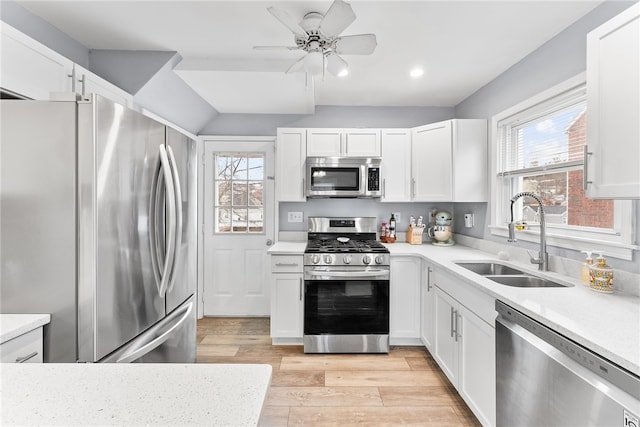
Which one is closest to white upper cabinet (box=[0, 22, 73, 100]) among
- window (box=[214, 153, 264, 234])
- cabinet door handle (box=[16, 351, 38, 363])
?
cabinet door handle (box=[16, 351, 38, 363])

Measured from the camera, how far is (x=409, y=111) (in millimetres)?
3471

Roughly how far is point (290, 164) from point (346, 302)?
146cm

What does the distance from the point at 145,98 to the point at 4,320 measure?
189 centimetres

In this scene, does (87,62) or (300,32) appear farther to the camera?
(87,62)

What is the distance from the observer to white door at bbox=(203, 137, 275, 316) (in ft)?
11.4

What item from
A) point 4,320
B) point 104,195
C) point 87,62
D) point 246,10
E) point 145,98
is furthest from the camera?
point 145,98

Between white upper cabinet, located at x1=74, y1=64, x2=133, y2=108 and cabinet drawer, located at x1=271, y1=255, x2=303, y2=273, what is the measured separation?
1703 mm

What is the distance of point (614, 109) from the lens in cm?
121

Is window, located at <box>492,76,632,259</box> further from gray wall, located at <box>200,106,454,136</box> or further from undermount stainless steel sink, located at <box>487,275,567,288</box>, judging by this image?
gray wall, located at <box>200,106,454,136</box>

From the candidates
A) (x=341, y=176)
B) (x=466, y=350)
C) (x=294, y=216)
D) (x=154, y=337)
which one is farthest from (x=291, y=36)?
(x=466, y=350)

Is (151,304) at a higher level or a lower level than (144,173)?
lower

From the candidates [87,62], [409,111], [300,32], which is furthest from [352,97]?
[87,62]

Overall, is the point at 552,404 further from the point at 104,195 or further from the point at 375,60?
the point at 375,60

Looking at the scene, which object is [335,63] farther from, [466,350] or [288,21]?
[466,350]
